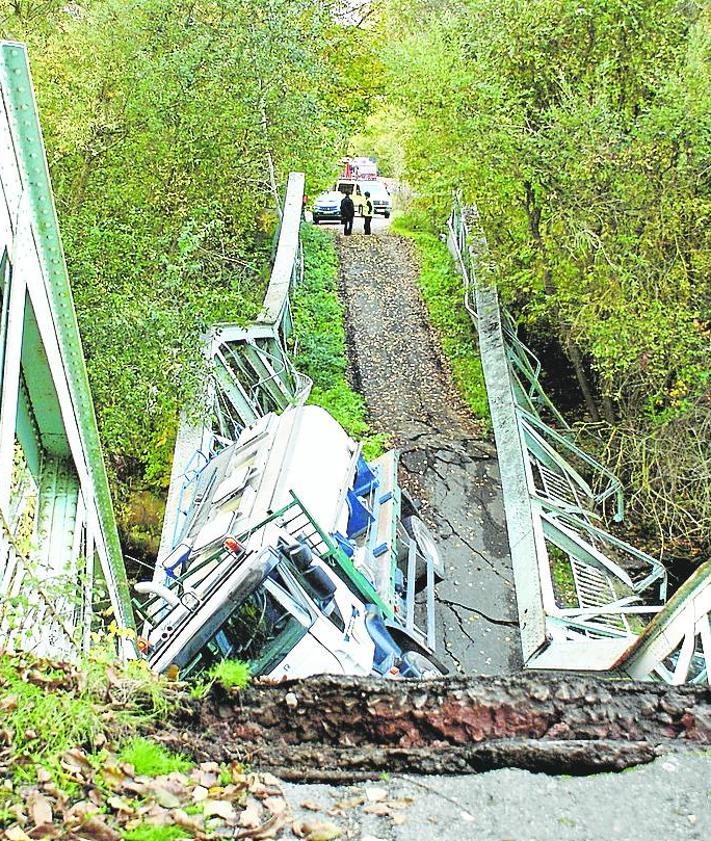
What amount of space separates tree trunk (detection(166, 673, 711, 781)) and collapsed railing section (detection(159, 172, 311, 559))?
3991 mm

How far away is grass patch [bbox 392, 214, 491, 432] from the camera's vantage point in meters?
14.5

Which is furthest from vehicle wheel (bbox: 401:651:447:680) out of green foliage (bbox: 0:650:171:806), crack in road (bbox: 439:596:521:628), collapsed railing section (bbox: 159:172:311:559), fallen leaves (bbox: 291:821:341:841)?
fallen leaves (bbox: 291:821:341:841)

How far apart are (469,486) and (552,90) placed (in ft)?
20.1

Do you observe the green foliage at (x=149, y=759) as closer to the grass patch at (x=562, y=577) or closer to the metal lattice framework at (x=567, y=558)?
the metal lattice framework at (x=567, y=558)

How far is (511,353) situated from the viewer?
44.7ft

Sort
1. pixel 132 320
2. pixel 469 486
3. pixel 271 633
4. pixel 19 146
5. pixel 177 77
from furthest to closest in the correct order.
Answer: pixel 177 77 < pixel 469 486 < pixel 132 320 < pixel 271 633 < pixel 19 146

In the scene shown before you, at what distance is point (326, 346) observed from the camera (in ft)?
50.4

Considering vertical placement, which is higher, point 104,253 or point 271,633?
point 104,253

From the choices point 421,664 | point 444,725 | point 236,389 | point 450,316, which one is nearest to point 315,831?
point 444,725

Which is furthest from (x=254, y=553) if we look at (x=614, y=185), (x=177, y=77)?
(x=177, y=77)

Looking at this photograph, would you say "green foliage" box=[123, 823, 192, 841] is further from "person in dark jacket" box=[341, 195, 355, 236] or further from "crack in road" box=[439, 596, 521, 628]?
"person in dark jacket" box=[341, 195, 355, 236]

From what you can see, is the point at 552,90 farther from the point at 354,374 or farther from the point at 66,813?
the point at 66,813

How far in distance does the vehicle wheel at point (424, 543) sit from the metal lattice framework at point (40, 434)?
4568 mm

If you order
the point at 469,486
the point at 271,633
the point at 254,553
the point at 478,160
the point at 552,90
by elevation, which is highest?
the point at 552,90
